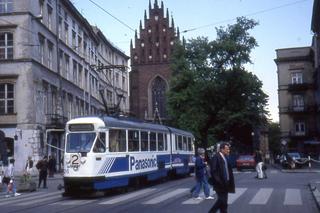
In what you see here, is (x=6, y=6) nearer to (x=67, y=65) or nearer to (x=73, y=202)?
(x=67, y=65)

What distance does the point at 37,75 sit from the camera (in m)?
40.5

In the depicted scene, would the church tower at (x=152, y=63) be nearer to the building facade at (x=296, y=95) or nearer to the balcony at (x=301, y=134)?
the building facade at (x=296, y=95)

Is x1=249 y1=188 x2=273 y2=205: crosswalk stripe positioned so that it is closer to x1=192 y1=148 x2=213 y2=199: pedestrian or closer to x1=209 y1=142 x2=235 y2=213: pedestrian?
x1=192 y1=148 x2=213 y2=199: pedestrian

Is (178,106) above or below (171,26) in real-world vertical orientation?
below

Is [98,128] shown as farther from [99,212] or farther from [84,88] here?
[84,88]

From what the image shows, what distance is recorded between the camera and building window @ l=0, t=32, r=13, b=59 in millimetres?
39656

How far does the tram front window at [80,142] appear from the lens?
19.6m

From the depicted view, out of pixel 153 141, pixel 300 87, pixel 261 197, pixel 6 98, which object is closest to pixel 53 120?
pixel 6 98

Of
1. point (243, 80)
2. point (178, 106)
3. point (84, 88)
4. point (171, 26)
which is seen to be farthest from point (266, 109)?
point (171, 26)

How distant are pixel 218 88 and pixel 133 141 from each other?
110 ft

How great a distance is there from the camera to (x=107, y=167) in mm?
19703

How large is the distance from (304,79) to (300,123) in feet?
20.2

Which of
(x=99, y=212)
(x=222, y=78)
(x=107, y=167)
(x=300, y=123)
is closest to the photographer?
(x=99, y=212)

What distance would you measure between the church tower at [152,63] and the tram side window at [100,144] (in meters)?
57.5
